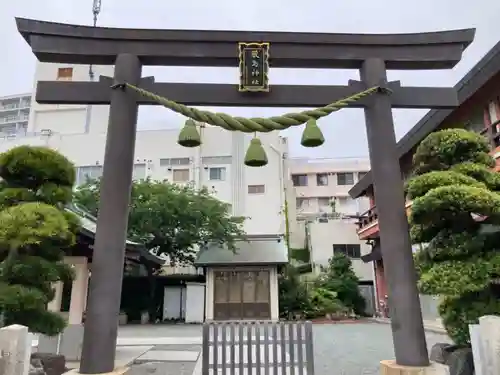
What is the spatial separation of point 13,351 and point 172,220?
16517mm

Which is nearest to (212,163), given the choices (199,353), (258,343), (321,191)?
(321,191)

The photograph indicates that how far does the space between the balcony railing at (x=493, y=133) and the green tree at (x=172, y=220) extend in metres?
12.7

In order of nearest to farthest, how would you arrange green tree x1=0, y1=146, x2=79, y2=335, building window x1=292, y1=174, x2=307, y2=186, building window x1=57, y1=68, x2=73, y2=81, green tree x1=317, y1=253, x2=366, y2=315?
green tree x1=0, y1=146, x2=79, y2=335 → green tree x1=317, y1=253, x2=366, y2=315 → building window x1=57, y1=68, x2=73, y2=81 → building window x1=292, y1=174, x2=307, y2=186

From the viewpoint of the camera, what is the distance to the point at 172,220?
20016 millimetres

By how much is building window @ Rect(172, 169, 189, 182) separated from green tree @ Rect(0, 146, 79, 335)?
2208cm

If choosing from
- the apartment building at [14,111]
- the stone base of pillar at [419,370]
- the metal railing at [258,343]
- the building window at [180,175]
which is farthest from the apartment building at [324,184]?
the apartment building at [14,111]

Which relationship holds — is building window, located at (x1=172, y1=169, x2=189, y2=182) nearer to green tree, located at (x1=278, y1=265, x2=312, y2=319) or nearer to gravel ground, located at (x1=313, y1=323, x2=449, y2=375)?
green tree, located at (x1=278, y1=265, x2=312, y2=319)

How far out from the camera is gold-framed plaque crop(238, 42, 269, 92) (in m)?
4.91

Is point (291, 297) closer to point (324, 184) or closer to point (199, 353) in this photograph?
point (199, 353)

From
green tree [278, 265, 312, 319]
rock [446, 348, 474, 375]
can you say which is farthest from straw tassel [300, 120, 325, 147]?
green tree [278, 265, 312, 319]

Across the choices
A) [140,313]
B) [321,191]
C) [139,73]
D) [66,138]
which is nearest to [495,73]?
[139,73]

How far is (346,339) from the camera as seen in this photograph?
12.2 metres

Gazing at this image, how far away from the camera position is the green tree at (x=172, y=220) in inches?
768

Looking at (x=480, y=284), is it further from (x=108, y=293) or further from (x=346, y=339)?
(x=346, y=339)
